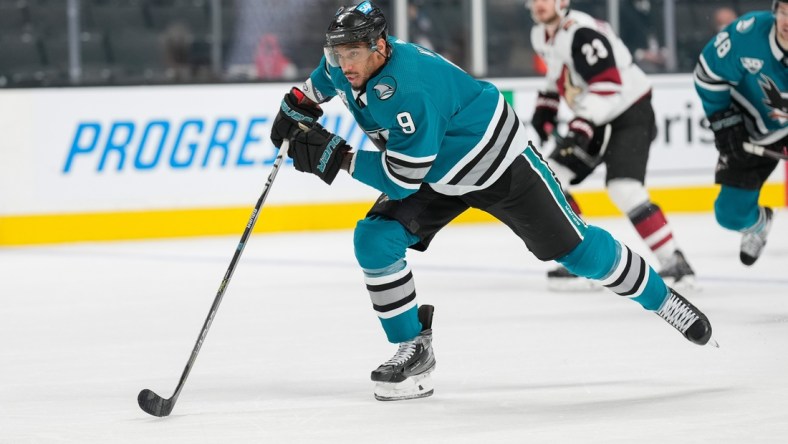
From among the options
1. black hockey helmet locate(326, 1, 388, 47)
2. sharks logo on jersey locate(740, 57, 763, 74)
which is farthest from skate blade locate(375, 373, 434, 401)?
sharks logo on jersey locate(740, 57, 763, 74)

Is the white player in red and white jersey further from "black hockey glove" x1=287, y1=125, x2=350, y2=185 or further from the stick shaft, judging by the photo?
"black hockey glove" x1=287, y1=125, x2=350, y2=185

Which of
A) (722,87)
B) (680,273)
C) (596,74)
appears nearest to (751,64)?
(722,87)

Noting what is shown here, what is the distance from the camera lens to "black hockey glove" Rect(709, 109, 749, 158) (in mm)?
4688

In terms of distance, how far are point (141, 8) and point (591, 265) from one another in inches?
231

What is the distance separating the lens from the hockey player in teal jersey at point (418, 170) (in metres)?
2.93

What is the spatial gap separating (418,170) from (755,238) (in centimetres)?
247

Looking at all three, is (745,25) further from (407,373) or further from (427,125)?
(407,373)

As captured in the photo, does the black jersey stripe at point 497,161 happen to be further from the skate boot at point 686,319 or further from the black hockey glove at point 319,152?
the skate boot at point 686,319

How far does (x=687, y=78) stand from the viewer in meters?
8.54

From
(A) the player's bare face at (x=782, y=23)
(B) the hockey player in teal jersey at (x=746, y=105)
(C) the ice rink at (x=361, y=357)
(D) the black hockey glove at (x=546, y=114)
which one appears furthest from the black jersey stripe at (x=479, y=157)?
(D) the black hockey glove at (x=546, y=114)

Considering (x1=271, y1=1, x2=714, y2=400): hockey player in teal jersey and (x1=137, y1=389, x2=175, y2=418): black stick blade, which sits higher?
(x1=271, y1=1, x2=714, y2=400): hockey player in teal jersey

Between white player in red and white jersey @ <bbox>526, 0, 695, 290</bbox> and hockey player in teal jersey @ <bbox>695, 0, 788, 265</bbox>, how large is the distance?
28 centimetres

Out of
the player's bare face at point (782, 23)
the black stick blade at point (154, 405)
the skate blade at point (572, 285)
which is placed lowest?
the skate blade at point (572, 285)

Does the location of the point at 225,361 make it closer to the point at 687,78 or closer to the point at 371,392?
the point at 371,392
